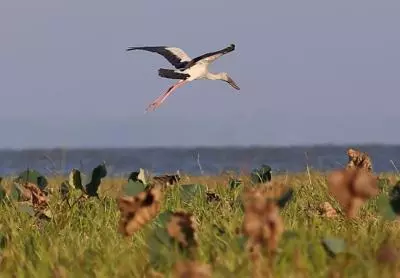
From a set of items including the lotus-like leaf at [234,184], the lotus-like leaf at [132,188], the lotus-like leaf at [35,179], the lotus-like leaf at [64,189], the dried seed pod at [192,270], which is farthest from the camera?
the lotus-like leaf at [234,184]

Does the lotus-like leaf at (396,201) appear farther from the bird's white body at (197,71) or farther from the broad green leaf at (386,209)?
the bird's white body at (197,71)

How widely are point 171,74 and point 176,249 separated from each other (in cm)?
641

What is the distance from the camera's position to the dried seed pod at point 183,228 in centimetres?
299

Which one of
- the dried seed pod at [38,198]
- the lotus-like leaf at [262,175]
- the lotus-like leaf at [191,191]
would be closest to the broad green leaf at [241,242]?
the dried seed pod at [38,198]

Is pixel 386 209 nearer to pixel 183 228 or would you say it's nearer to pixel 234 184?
pixel 183 228

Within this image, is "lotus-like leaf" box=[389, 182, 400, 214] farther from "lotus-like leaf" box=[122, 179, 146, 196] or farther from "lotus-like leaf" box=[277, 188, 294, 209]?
"lotus-like leaf" box=[122, 179, 146, 196]

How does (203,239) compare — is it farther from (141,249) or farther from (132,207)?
(132,207)

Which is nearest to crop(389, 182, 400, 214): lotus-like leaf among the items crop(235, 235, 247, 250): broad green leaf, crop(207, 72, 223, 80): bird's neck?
crop(235, 235, 247, 250): broad green leaf

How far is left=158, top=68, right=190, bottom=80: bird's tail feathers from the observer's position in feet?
31.0

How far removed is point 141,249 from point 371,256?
964mm

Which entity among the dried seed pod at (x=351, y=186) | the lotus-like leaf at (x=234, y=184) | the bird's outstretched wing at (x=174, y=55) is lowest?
the lotus-like leaf at (x=234, y=184)

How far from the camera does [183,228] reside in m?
3.12

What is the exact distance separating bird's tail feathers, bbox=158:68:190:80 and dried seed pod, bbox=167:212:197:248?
6267 millimetres

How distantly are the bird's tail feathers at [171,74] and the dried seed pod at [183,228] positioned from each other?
627 centimetres
